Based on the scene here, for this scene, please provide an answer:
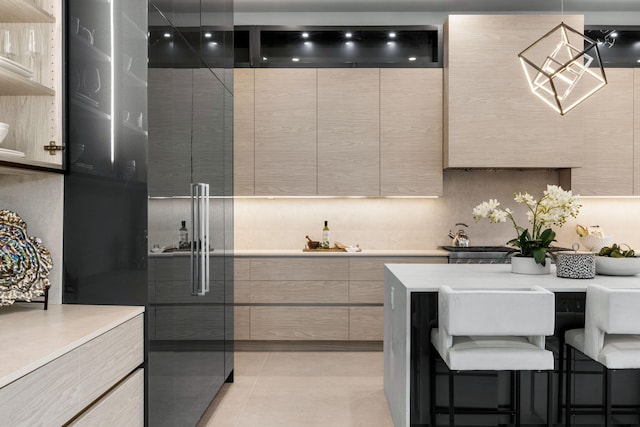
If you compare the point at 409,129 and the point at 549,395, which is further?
the point at 409,129

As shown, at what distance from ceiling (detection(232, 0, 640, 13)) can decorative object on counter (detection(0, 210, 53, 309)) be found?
343 cm

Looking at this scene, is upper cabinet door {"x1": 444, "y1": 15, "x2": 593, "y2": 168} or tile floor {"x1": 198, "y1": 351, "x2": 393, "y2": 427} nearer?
tile floor {"x1": 198, "y1": 351, "x2": 393, "y2": 427}

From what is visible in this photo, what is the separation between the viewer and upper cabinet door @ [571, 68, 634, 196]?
4.70 meters

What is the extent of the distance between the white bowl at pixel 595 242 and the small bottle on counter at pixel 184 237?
392cm

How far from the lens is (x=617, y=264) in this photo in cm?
279

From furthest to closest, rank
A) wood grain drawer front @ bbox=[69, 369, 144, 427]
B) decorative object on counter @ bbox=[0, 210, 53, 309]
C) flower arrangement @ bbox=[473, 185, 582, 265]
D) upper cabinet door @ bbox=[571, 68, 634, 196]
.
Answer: upper cabinet door @ bbox=[571, 68, 634, 196] < flower arrangement @ bbox=[473, 185, 582, 265] < decorative object on counter @ bbox=[0, 210, 53, 309] < wood grain drawer front @ bbox=[69, 369, 144, 427]

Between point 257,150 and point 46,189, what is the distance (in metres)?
2.65

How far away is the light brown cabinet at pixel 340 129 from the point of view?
15.6 feet

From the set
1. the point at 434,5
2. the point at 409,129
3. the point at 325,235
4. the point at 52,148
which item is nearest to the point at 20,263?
the point at 52,148

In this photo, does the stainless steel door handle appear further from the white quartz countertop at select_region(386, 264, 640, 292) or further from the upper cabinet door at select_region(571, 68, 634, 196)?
the upper cabinet door at select_region(571, 68, 634, 196)

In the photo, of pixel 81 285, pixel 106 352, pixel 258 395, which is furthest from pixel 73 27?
pixel 258 395

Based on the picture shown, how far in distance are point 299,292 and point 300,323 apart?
0.89 ft

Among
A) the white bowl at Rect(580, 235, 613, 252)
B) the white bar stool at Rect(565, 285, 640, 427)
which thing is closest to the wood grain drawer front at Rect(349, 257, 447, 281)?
the white bowl at Rect(580, 235, 613, 252)

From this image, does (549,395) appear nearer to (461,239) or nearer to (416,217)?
(461,239)
